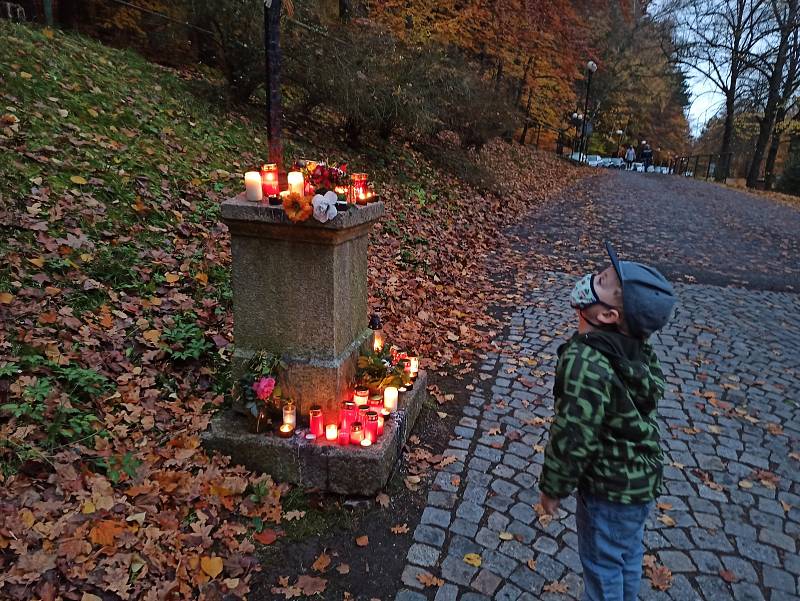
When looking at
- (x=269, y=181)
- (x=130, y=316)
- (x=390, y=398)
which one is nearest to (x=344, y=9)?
(x=130, y=316)

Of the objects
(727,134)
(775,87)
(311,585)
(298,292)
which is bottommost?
(311,585)

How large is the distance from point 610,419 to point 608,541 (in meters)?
0.53

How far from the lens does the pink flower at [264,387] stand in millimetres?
3346

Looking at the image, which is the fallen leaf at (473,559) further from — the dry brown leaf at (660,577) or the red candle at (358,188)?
the red candle at (358,188)

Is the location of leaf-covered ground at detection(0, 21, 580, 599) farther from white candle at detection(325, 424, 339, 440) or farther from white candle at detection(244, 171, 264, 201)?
white candle at detection(244, 171, 264, 201)

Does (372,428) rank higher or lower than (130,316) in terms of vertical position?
lower

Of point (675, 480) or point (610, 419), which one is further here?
point (675, 480)

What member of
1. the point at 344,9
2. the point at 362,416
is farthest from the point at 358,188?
the point at 344,9

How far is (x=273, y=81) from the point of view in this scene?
3.48 m

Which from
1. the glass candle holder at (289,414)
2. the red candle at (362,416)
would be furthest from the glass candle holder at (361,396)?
the glass candle holder at (289,414)

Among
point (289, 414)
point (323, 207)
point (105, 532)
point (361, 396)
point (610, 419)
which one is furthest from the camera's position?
point (361, 396)

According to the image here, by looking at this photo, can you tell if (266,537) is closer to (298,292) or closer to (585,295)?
(298,292)

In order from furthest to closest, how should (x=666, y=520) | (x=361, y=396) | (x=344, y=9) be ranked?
(x=344, y=9)
(x=361, y=396)
(x=666, y=520)

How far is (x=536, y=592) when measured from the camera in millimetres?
2750
